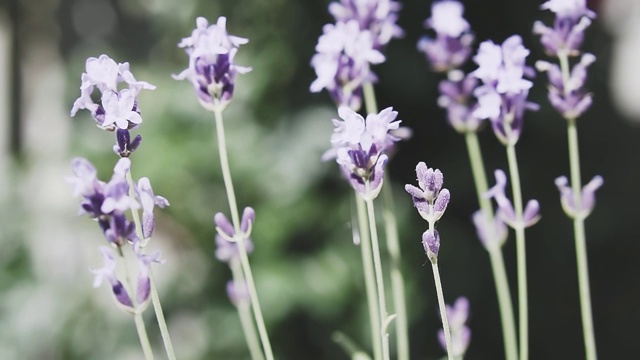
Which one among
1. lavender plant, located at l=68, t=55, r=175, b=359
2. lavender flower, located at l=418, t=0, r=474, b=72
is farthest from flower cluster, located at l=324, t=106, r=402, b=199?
lavender flower, located at l=418, t=0, r=474, b=72

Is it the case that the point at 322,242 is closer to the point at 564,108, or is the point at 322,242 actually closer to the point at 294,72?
the point at 294,72

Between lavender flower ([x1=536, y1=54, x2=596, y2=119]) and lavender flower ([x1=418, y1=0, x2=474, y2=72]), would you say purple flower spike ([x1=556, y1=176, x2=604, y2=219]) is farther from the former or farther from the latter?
lavender flower ([x1=418, y1=0, x2=474, y2=72])

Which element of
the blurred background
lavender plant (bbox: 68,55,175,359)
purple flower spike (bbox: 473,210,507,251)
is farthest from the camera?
the blurred background

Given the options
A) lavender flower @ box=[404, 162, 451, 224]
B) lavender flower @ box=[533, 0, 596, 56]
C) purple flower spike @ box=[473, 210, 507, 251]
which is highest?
lavender flower @ box=[533, 0, 596, 56]

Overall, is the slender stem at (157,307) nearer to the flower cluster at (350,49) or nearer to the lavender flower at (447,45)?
the flower cluster at (350,49)

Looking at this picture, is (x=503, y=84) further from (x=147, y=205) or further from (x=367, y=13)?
(x=147, y=205)

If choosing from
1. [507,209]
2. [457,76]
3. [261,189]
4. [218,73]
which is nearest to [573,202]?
[507,209]

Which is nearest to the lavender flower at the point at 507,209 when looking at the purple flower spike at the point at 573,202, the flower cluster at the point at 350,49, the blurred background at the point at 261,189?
the purple flower spike at the point at 573,202
